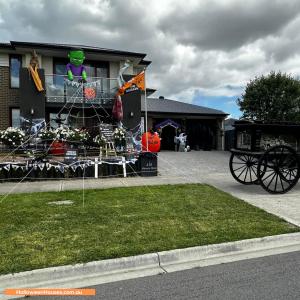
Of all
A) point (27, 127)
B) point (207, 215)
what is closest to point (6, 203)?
point (207, 215)

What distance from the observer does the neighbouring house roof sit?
81.3ft

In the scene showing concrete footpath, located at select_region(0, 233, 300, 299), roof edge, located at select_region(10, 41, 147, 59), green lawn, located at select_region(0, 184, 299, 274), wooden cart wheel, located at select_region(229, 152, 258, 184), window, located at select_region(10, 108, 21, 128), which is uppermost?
roof edge, located at select_region(10, 41, 147, 59)

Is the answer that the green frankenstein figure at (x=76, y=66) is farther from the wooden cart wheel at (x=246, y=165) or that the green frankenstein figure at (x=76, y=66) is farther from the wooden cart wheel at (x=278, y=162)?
the wooden cart wheel at (x=278, y=162)

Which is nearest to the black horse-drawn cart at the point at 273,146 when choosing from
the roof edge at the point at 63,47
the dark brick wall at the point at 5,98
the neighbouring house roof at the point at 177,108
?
the roof edge at the point at 63,47

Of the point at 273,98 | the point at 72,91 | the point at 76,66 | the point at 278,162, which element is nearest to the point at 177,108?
the point at 273,98

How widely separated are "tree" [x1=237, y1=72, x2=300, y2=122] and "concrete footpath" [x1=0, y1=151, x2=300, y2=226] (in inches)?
250

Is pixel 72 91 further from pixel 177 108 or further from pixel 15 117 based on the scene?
pixel 177 108

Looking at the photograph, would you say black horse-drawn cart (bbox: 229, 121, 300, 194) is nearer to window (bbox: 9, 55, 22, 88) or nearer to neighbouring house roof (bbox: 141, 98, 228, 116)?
window (bbox: 9, 55, 22, 88)

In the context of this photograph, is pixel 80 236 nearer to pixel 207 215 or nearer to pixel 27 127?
pixel 207 215

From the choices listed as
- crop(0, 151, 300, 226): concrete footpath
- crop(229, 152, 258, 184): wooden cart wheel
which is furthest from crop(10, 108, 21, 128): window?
crop(229, 152, 258, 184): wooden cart wheel

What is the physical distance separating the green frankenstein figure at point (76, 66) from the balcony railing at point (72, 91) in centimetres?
27

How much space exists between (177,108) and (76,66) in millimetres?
10188

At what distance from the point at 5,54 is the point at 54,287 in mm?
16709

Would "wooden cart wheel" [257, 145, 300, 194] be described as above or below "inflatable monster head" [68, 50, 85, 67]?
below
